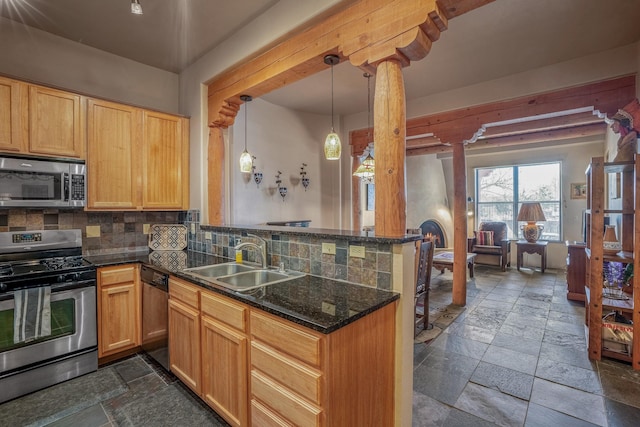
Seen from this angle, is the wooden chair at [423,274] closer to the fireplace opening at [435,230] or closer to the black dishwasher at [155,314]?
the black dishwasher at [155,314]

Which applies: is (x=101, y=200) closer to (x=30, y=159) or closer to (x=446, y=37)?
(x=30, y=159)

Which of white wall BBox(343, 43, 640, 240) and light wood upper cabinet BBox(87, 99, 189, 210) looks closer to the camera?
light wood upper cabinet BBox(87, 99, 189, 210)

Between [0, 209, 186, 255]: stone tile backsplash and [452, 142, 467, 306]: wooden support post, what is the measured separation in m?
3.47

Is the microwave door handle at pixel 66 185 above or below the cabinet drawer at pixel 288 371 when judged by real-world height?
above

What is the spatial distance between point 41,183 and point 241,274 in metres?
1.77

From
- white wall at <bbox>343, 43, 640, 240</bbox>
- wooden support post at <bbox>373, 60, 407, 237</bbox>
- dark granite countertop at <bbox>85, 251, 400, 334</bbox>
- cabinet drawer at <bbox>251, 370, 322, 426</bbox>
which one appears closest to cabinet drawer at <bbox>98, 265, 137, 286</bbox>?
dark granite countertop at <bbox>85, 251, 400, 334</bbox>

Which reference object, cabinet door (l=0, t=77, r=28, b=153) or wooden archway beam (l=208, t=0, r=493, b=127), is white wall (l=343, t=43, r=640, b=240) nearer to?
wooden archway beam (l=208, t=0, r=493, b=127)

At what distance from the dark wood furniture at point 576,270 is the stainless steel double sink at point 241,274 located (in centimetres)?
414

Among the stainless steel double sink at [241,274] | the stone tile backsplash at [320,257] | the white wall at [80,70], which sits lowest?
the stainless steel double sink at [241,274]

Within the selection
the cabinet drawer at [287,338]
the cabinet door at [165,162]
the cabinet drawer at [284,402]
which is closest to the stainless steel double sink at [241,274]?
the cabinet drawer at [287,338]

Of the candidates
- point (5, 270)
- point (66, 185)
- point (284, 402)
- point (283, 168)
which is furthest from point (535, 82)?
point (5, 270)

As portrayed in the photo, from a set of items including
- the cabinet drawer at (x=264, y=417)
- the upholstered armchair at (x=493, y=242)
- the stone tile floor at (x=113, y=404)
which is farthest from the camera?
the upholstered armchair at (x=493, y=242)

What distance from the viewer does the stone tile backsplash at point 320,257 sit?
5.62ft

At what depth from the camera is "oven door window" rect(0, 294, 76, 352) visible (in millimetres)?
2026
